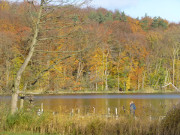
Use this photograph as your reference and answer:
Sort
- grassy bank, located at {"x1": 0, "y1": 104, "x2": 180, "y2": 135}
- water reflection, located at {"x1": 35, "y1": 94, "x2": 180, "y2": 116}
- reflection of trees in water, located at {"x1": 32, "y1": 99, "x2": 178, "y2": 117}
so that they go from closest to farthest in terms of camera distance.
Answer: grassy bank, located at {"x1": 0, "y1": 104, "x2": 180, "y2": 135}
reflection of trees in water, located at {"x1": 32, "y1": 99, "x2": 178, "y2": 117}
water reflection, located at {"x1": 35, "y1": 94, "x2": 180, "y2": 116}

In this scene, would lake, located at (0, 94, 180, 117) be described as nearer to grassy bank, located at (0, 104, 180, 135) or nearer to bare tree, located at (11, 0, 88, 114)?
grassy bank, located at (0, 104, 180, 135)

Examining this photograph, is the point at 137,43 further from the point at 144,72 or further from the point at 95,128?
the point at 95,128

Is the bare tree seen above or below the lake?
above

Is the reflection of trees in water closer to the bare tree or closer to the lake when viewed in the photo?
the lake

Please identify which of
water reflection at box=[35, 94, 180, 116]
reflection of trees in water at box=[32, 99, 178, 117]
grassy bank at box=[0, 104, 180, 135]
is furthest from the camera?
water reflection at box=[35, 94, 180, 116]

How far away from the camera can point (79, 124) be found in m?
12.5

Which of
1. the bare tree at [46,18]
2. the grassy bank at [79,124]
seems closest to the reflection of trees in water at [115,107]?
the grassy bank at [79,124]

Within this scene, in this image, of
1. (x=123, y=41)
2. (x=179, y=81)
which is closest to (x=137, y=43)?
(x=123, y=41)

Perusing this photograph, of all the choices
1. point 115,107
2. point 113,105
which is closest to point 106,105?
point 113,105

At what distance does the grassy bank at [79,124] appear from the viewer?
1157cm

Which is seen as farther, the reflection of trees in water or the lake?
the lake

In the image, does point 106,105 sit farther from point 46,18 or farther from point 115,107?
point 46,18

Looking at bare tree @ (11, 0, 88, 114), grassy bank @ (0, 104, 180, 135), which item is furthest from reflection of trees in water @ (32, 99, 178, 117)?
bare tree @ (11, 0, 88, 114)

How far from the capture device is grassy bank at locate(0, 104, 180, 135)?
11570 mm
